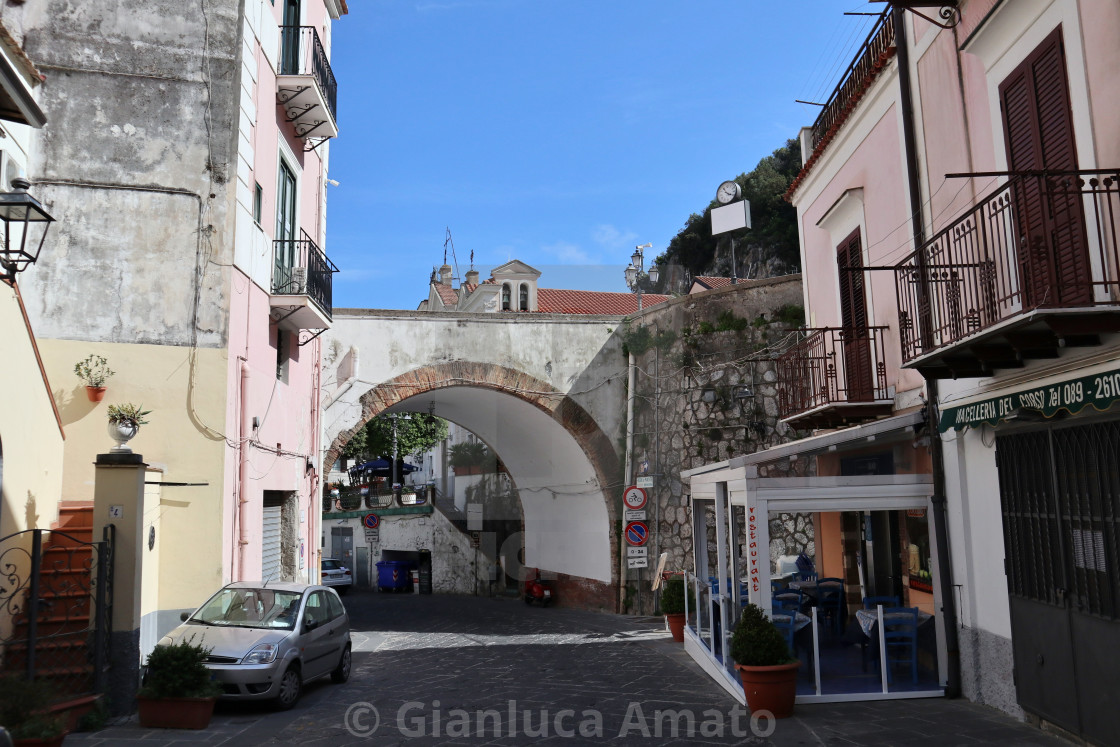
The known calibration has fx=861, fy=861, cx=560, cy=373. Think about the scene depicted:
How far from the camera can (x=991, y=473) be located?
26.1 ft

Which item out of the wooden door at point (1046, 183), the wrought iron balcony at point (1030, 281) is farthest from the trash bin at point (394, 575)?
the wooden door at point (1046, 183)

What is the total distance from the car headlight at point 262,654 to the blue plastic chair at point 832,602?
706cm

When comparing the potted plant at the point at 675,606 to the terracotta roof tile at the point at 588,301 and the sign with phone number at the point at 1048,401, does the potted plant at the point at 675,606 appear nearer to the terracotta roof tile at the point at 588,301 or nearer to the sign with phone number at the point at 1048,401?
the sign with phone number at the point at 1048,401

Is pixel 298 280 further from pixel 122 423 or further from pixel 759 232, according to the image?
pixel 759 232

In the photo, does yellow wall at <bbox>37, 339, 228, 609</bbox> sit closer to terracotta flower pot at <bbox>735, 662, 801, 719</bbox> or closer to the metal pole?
terracotta flower pot at <bbox>735, 662, 801, 719</bbox>

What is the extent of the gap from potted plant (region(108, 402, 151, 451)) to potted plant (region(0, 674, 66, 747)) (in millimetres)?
2684

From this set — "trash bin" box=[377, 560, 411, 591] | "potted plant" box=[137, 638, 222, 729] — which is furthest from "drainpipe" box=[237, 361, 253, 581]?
"trash bin" box=[377, 560, 411, 591]

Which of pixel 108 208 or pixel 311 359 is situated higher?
pixel 108 208

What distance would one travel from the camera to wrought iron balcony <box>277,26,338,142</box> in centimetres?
1324

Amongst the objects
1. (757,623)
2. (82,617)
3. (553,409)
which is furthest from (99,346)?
(553,409)

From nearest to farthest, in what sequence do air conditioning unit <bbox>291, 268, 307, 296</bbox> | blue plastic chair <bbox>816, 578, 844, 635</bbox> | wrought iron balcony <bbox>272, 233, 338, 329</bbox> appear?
blue plastic chair <bbox>816, 578, 844, 635</bbox>
wrought iron balcony <bbox>272, 233, 338, 329</bbox>
air conditioning unit <bbox>291, 268, 307, 296</bbox>

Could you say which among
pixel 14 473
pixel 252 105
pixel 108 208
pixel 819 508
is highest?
pixel 252 105

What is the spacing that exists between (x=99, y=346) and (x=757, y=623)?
8.36 meters

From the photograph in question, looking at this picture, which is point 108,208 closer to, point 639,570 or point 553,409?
point 553,409
